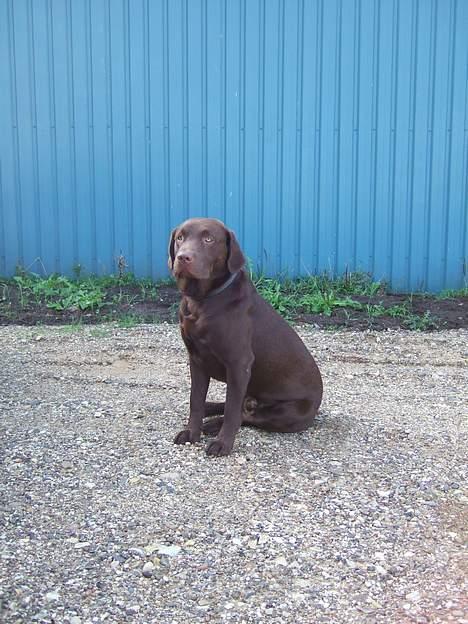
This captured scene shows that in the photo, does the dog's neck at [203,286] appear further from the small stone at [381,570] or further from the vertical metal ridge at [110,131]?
the vertical metal ridge at [110,131]

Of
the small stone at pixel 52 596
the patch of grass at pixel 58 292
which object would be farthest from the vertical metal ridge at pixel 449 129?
the small stone at pixel 52 596

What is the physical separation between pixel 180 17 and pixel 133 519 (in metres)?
6.70

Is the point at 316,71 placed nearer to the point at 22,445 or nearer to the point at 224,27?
the point at 224,27

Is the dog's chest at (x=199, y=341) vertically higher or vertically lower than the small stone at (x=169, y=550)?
higher

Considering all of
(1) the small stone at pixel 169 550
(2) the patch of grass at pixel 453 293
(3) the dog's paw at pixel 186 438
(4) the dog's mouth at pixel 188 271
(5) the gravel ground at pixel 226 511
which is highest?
(4) the dog's mouth at pixel 188 271

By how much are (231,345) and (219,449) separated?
50 cm

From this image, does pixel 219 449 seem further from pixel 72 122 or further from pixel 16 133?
pixel 16 133

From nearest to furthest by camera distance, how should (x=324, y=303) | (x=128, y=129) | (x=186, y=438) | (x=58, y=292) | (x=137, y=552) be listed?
1. (x=137, y=552)
2. (x=186, y=438)
3. (x=324, y=303)
4. (x=58, y=292)
5. (x=128, y=129)

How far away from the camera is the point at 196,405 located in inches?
169

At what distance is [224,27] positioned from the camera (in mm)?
8883

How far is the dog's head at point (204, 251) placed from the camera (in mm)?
3898

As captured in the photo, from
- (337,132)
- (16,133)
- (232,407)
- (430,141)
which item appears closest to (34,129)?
(16,133)

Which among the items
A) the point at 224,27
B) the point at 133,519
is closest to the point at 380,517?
the point at 133,519

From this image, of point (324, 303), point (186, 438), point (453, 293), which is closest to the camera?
point (186, 438)
